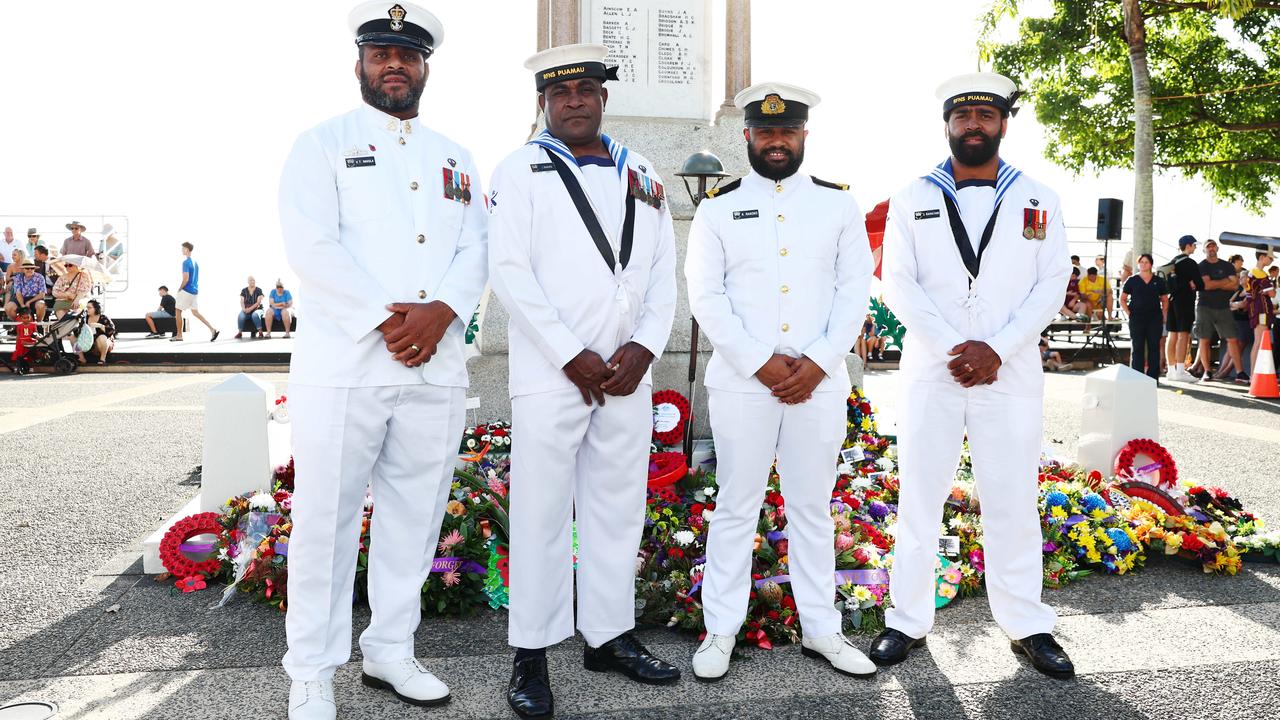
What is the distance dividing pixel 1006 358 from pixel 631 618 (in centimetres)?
163

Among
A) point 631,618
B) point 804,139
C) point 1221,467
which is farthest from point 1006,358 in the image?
point 1221,467

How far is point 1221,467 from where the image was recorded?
709 centimetres

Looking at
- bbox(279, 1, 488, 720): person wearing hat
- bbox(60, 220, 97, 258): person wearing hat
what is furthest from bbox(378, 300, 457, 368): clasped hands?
bbox(60, 220, 97, 258): person wearing hat

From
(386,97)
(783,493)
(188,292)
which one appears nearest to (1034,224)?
(783,493)

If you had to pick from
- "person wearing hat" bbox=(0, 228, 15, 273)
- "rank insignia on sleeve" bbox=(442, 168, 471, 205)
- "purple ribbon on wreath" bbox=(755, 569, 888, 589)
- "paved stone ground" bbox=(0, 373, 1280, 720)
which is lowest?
"paved stone ground" bbox=(0, 373, 1280, 720)

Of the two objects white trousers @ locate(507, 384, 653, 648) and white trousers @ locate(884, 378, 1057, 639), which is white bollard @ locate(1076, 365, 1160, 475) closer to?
white trousers @ locate(884, 378, 1057, 639)

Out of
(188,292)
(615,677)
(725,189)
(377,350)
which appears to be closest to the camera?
(377,350)

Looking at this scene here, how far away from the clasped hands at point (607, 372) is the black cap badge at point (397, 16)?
3.97ft

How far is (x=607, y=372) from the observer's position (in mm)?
3160

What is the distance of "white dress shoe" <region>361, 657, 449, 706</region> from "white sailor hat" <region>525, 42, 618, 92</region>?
200 centimetres

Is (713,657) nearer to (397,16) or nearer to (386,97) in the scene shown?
(386,97)

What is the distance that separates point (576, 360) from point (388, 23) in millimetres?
1248

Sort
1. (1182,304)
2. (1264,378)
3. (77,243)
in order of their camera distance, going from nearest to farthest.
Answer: (1264,378) < (1182,304) < (77,243)

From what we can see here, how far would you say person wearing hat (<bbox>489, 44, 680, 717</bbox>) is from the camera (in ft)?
10.4
